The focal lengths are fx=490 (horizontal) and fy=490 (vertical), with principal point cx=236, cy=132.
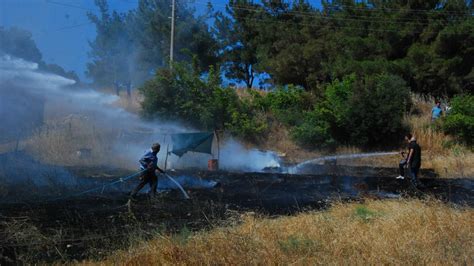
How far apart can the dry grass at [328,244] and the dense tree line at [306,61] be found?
18.2m

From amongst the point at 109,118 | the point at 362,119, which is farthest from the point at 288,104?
the point at 109,118

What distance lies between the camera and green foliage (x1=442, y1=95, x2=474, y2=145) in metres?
24.3

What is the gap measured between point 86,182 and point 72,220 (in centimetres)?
572

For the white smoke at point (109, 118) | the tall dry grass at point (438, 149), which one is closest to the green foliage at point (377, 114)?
the tall dry grass at point (438, 149)

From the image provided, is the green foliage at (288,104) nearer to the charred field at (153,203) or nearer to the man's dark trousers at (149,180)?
the charred field at (153,203)

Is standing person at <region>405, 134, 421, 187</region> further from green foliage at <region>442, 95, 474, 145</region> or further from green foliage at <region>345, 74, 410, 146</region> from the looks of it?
green foliage at <region>345, 74, 410, 146</region>

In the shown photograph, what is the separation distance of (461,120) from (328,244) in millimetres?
19951

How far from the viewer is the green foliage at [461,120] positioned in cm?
2427

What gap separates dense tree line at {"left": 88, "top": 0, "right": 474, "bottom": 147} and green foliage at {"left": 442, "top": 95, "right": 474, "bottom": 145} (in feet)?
8.76

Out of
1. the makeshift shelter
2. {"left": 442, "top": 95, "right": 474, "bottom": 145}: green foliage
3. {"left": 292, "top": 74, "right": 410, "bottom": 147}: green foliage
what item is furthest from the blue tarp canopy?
{"left": 442, "top": 95, "right": 474, "bottom": 145}: green foliage

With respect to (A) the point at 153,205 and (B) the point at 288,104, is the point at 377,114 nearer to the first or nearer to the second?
(B) the point at 288,104

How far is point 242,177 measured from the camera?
19266 millimetres

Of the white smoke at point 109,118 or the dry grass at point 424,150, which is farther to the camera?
the dry grass at point 424,150

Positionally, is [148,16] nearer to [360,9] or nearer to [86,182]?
[360,9]
